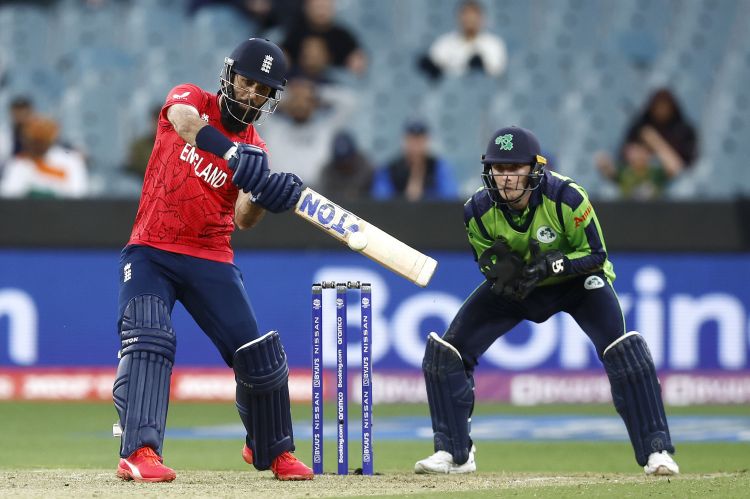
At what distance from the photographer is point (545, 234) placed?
22.4ft

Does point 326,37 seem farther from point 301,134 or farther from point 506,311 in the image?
point 506,311

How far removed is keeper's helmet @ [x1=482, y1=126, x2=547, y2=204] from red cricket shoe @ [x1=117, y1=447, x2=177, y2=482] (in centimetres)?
211

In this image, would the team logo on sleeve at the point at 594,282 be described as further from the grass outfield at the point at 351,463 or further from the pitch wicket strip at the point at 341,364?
the pitch wicket strip at the point at 341,364

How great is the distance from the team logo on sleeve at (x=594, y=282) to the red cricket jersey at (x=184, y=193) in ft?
6.10

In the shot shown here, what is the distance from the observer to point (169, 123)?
6375 mm

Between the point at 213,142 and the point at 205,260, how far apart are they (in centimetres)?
63

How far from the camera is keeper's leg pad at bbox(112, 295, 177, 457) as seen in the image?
599 cm

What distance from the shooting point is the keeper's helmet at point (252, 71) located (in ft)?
20.4

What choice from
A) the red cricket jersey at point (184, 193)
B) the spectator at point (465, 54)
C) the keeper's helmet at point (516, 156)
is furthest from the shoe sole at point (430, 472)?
the spectator at point (465, 54)

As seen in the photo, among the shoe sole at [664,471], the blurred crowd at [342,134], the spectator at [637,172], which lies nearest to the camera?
the shoe sole at [664,471]

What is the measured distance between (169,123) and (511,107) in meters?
8.10

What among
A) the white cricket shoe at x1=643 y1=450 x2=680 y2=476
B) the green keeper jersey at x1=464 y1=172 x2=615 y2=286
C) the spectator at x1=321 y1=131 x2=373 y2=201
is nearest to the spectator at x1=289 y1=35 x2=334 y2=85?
the spectator at x1=321 y1=131 x2=373 y2=201

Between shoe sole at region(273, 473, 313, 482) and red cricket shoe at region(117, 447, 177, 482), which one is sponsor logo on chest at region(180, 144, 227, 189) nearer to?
red cricket shoe at region(117, 447, 177, 482)

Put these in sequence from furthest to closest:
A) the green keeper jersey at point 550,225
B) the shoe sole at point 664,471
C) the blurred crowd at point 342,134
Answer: the blurred crowd at point 342,134, the green keeper jersey at point 550,225, the shoe sole at point 664,471
